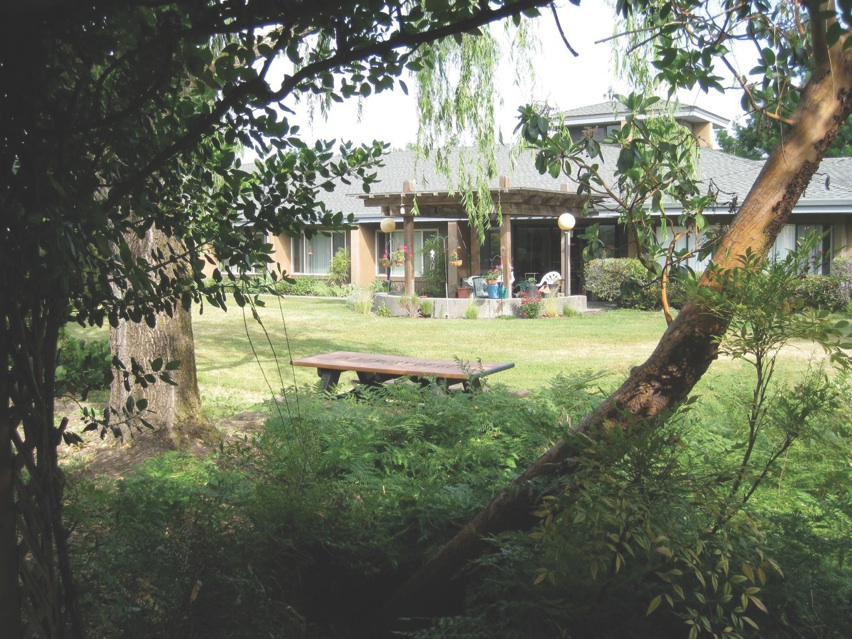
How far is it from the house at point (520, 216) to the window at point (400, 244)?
4cm

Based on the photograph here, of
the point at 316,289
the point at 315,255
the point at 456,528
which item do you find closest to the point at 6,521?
the point at 456,528

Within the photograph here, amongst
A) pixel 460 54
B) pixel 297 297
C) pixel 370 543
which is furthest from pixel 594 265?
pixel 370 543

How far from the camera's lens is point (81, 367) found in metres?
2.54

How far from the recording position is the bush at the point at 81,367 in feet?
8.06

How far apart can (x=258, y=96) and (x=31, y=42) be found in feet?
1.63

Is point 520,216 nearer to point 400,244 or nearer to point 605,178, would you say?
point 605,178

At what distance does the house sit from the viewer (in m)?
21.4

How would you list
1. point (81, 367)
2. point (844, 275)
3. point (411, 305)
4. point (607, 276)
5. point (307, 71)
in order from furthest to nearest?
point (607, 276) < point (411, 305) < point (844, 275) < point (81, 367) < point (307, 71)

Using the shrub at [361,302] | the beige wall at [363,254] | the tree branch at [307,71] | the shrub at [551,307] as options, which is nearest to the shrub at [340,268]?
the beige wall at [363,254]

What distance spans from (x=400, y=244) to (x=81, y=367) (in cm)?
2782

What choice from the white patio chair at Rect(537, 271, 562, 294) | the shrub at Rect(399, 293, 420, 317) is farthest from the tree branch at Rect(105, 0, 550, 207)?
the white patio chair at Rect(537, 271, 562, 294)

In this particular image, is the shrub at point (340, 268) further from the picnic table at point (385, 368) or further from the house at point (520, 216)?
the picnic table at point (385, 368)

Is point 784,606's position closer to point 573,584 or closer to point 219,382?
point 573,584

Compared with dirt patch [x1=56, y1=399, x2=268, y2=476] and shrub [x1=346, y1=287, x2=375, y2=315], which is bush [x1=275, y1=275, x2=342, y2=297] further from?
dirt patch [x1=56, y1=399, x2=268, y2=476]
